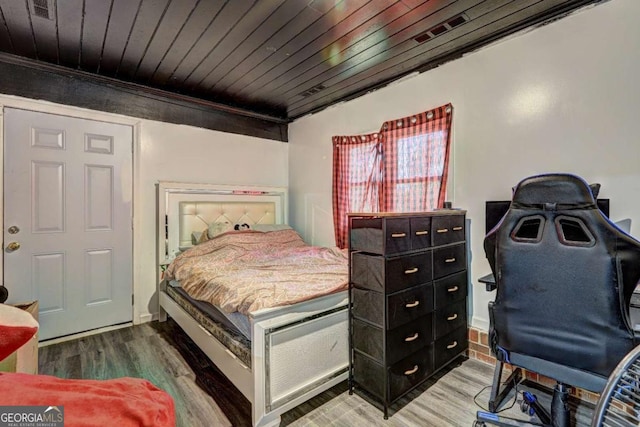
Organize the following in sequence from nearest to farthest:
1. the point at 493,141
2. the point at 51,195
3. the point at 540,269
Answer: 1. the point at 540,269
2. the point at 493,141
3. the point at 51,195

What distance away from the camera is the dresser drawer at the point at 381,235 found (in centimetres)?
173

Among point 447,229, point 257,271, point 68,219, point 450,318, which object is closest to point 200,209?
point 68,219

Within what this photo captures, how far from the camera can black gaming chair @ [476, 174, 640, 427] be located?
112 cm

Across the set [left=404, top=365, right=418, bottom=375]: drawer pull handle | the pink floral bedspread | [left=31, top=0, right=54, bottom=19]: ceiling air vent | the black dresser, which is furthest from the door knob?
[left=404, top=365, right=418, bottom=375]: drawer pull handle

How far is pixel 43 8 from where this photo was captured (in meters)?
1.89

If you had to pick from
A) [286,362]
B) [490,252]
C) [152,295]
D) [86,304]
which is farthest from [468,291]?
[86,304]

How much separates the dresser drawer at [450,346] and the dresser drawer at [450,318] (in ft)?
0.15

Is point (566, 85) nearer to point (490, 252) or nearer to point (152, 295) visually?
point (490, 252)

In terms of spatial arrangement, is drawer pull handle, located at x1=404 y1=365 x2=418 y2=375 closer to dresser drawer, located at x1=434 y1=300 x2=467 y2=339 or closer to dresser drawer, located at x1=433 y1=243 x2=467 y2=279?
dresser drawer, located at x1=434 y1=300 x2=467 y2=339

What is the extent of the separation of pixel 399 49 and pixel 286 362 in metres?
2.43

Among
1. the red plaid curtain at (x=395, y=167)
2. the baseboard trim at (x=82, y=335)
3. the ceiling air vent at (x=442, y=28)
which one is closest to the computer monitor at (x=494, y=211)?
the red plaid curtain at (x=395, y=167)

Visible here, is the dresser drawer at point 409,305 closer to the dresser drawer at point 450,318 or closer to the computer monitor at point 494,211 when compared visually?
the dresser drawer at point 450,318

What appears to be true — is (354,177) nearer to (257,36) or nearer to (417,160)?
(417,160)

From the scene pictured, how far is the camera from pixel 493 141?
7.43 feet
